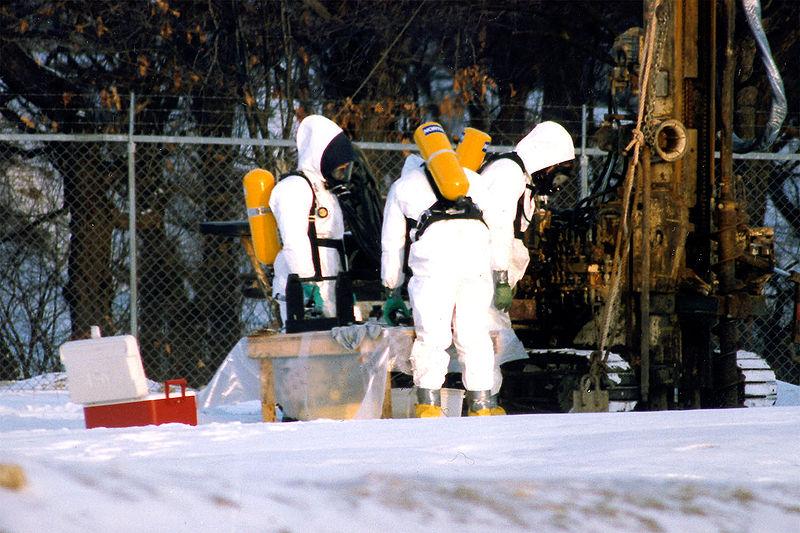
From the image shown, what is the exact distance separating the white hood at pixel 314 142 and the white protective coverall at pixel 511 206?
97 cm

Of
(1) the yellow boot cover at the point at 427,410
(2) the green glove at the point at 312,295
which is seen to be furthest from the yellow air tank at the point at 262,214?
(1) the yellow boot cover at the point at 427,410

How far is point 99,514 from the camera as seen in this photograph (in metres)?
0.83

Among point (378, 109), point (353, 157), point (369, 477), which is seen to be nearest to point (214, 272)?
point (378, 109)

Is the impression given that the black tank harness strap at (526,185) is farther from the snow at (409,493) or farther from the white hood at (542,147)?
the snow at (409,493)

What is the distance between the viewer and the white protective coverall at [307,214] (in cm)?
721

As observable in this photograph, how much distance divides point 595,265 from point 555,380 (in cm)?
75

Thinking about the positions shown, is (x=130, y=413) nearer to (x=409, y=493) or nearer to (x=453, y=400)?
(x=453, y=400)

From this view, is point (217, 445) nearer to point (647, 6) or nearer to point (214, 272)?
point (647, 6)

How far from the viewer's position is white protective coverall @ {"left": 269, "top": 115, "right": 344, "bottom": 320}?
7.21 m

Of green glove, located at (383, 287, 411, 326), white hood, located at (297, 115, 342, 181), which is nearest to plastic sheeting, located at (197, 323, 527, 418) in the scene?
green glove, located at (383, 287, 411, 326)

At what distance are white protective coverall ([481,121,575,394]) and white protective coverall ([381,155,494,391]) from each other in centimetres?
32

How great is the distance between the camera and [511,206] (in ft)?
23.0

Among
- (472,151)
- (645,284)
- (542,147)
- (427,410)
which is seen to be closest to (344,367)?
(427,410)

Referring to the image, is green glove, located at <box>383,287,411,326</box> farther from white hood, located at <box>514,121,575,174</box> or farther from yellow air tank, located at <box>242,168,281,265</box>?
white hood, located at <box>514,121,575,174</box>
